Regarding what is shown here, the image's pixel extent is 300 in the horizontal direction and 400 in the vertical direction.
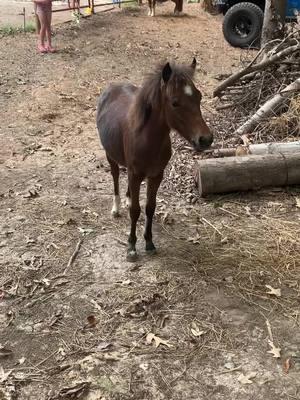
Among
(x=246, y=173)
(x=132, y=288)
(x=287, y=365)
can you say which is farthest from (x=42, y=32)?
(x=287, y=365)

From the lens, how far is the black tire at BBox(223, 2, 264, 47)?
434 inches

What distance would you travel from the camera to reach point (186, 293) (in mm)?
3949

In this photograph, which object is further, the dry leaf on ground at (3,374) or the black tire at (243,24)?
the black tire at (243,24)

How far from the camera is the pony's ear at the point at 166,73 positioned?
11.1 ft

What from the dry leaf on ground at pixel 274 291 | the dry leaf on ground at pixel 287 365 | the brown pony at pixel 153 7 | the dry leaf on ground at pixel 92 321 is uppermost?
the brown pony at pixel 153 7

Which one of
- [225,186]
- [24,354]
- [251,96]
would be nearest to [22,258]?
[24,354]

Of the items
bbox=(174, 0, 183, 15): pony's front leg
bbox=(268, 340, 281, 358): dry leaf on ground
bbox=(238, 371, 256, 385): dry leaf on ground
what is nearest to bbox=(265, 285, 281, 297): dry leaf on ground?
bbox=(268, 340, 281, 358): dry leaf on ground

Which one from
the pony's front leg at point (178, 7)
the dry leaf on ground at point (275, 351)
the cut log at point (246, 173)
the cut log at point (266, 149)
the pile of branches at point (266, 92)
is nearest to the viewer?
the dry leaf on ground at point (275, 351)

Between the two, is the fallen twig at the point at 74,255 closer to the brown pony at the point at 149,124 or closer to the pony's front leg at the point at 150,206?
the brown pony at the point at 149,124

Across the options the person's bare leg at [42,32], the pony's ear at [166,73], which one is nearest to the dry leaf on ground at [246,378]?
the pony's ear at [166,73]

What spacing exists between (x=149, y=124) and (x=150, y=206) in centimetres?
82

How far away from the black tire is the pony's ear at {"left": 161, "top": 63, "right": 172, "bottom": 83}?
812cm

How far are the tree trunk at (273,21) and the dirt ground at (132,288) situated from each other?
79.8 inches

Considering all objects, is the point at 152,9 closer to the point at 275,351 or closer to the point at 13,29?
the point at 13,29
